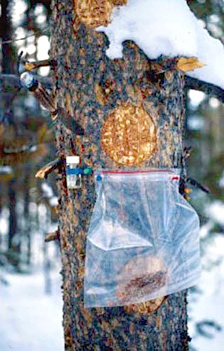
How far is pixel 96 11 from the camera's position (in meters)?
2.38

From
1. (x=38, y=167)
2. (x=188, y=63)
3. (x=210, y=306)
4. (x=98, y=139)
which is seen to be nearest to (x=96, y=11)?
(x=188, y=63)

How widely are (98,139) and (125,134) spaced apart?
0.13 metres

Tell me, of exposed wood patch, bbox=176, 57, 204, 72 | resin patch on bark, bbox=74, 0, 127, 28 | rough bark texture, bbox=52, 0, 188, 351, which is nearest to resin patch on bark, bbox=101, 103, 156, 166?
rough bark texture, bbox=52, 0, 188, 351

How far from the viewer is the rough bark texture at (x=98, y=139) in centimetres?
232

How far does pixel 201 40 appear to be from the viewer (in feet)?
9.27

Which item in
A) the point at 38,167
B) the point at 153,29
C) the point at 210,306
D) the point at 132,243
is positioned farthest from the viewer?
the point at 210,306

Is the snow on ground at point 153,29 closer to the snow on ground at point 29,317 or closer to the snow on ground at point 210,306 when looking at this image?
the snow on ground at point 29,317

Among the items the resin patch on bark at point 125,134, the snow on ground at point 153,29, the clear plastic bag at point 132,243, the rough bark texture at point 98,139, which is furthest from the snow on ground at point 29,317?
the snow on ground at point 153,29

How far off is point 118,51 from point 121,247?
0.91m

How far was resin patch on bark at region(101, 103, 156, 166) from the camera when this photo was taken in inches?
90.7

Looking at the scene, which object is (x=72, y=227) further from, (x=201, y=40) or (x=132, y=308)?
(x=201, y=40)

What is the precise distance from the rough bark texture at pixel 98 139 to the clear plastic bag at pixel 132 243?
68 millimetres

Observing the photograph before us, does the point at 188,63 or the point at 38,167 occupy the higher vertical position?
the point at 188,63

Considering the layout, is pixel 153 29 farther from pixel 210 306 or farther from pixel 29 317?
pixel 210 306
